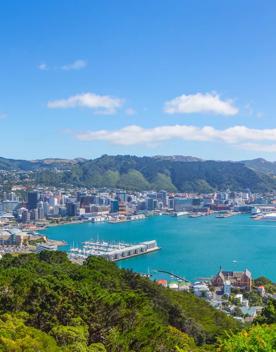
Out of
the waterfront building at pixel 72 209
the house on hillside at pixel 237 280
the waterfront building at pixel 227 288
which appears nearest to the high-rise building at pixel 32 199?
the waterfront building at pixel 72 209

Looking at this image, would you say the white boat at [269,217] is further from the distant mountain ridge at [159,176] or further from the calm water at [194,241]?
the distant mountain ridge at [159,176]

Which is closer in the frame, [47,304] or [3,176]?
[47,304]

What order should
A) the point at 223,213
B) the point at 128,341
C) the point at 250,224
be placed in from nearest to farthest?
the point at 128,341
the point at 250,224
the point at 223,213

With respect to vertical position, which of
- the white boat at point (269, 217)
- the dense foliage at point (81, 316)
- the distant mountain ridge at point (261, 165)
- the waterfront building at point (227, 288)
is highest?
the distant mountain ridge at point (261, 165)

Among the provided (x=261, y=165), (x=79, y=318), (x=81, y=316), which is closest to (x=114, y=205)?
(x=81, y=316)

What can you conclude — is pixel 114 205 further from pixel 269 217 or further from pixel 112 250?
pixel 112 250

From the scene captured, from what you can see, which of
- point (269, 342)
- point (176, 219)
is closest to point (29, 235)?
point (176, 219)

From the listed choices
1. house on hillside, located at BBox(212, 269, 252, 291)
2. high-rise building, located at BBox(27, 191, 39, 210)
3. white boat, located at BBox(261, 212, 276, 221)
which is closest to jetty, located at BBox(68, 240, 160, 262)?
house on hillside, located at BBox(212, 269, 252, 291)

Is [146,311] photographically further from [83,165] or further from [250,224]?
[83,165]
